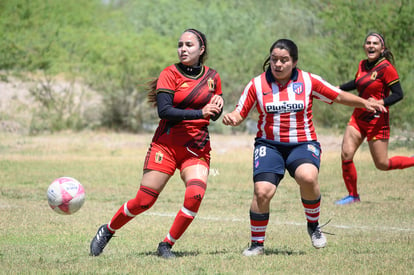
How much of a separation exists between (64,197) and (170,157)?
118cm

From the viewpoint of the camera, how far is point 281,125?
6.94 metres

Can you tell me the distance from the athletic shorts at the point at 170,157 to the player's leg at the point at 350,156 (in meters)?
4.54

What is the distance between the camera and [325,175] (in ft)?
50.1

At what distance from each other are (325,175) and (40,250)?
908 cm

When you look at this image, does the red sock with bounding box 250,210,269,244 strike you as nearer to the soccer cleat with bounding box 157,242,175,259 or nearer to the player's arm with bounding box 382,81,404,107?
the soccer cleat with bounding box 157,242,175,259

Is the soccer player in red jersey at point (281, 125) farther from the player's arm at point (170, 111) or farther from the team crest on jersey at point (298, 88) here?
the player's arm at point (170, 111)

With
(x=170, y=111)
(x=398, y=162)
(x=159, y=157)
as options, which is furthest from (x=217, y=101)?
(x=398, y=162)

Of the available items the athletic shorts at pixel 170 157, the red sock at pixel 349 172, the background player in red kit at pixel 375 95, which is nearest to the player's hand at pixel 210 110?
the athletic shorts at pixel 170 157

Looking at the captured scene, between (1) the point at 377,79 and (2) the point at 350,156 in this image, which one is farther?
(2) the point at 350,156

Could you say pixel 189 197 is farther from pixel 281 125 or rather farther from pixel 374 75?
pixel 374 75

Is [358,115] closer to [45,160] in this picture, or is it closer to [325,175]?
[325,175]

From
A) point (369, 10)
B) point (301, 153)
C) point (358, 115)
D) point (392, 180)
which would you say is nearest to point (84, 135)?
point (369, 10)

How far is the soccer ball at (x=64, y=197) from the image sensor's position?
279 inches

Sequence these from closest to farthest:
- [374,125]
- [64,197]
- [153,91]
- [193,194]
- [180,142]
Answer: [193,194]
[180,142]
[64,197]
[153,91]
[374,125]
